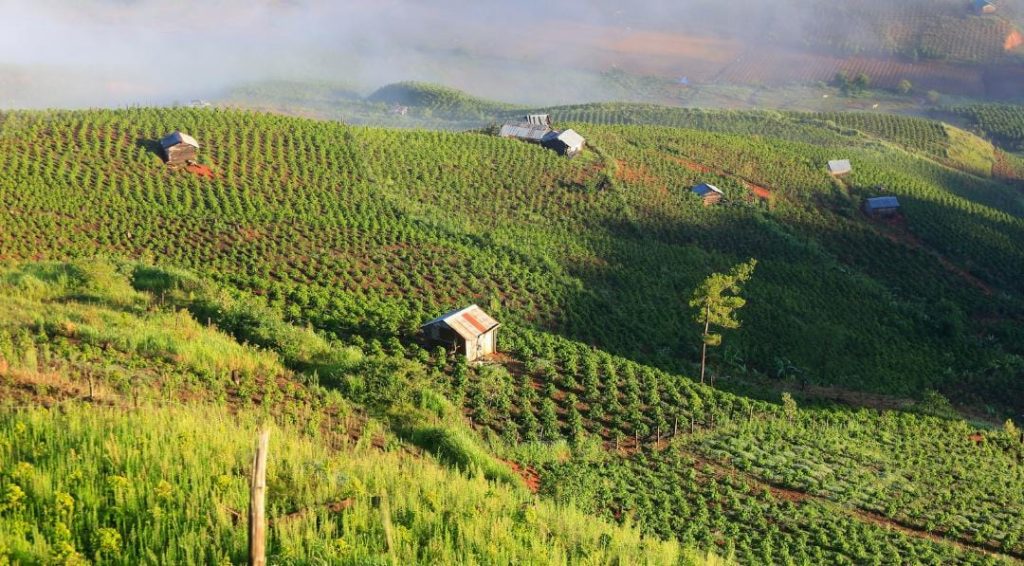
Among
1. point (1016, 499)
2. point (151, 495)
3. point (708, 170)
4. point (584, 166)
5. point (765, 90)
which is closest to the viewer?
point (151, 495)

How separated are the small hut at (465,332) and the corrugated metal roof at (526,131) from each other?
37.4 m

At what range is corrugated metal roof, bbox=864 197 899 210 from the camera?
66.0 meters

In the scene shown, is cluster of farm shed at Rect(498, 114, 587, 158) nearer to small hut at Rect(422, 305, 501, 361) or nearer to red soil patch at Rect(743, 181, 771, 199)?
red soil patch at Rect(743, 181, 771, 199)

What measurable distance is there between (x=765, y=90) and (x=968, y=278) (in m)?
84.5

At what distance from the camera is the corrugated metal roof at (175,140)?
161ft

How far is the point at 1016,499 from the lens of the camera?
27719mm

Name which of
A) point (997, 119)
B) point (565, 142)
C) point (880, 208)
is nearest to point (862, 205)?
point (880, 208)

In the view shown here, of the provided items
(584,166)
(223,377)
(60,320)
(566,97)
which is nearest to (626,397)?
(223,377)

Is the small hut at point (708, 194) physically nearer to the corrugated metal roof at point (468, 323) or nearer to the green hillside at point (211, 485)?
the corrugated metal roof at point (468, 323)

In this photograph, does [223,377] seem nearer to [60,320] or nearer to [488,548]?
[60,320]

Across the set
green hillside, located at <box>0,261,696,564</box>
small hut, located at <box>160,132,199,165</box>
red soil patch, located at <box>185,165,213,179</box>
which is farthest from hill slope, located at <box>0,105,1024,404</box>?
green hillside, located at <box>0,261,696,564</box>

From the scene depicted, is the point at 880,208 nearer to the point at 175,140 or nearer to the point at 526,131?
the point at 526,131

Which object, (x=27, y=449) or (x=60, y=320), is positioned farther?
(x=60, y=320)

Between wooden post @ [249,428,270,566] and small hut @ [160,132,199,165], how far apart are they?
44398 mm
